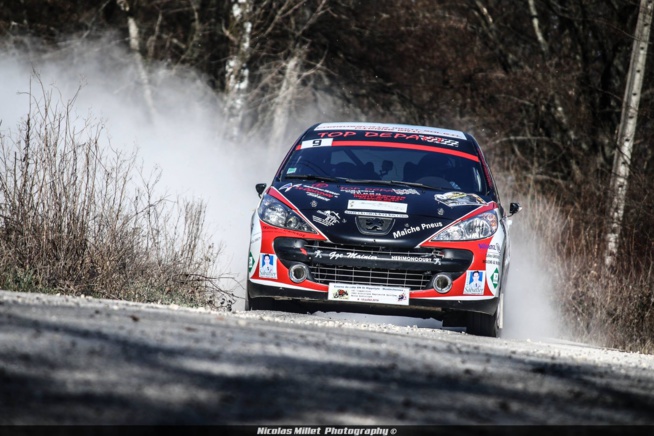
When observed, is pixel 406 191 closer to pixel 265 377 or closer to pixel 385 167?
pixel 385 167

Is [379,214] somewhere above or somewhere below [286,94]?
below

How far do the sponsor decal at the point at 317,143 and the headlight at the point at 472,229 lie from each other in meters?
1.89

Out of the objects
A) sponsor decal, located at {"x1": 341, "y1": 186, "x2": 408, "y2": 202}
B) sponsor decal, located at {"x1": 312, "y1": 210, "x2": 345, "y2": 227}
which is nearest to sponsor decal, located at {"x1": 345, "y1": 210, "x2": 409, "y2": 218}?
sponsor decal, located at {"x1": 312, "y1": 210, "x2": 345, "y2": 227}

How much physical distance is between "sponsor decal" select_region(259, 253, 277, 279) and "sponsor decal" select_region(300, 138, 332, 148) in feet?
5.98

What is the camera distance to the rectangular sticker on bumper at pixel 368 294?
8844 millimetres

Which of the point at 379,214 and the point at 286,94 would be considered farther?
the point at 286,94

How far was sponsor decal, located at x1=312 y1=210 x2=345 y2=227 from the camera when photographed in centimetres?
891

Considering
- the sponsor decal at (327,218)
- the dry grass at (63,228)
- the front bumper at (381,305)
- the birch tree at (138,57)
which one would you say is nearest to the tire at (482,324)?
the front bumper at (381,305)

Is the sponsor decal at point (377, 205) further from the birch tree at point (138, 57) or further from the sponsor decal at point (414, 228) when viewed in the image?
the birch tree at point (138, 57)

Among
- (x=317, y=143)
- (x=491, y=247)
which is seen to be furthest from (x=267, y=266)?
(x=317, y=143)

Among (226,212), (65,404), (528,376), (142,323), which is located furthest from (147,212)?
(226,212)

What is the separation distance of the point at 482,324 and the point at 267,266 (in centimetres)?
Result: 175

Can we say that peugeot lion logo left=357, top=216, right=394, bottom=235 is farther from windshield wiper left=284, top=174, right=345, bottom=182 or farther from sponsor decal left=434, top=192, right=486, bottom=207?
windshield wiper left=284, top=174, right=345, bottom=182

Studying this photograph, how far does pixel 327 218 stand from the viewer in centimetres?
893
